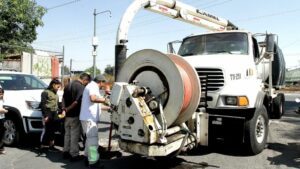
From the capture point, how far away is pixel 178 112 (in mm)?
5789

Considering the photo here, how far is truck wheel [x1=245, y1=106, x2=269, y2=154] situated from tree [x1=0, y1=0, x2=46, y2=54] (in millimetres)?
16399

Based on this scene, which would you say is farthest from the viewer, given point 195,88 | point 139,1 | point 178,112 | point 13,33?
point 13,33

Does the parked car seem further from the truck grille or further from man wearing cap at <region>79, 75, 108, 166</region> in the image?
the truck grille

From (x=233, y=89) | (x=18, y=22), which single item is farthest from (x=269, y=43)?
(x=18, y=22)

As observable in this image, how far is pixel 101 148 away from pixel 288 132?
6019 millimetres

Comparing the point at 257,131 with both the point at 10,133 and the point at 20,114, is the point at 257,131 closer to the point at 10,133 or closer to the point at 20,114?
the point at 20,114

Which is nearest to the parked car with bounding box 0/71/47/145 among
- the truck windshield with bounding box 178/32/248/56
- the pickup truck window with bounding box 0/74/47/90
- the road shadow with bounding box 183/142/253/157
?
the pickup truck window with bounding box 0/74/47/90

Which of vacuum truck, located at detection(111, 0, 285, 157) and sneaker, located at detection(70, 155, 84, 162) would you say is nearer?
vacuum truck, located at detection(111, 0, 285, 157)

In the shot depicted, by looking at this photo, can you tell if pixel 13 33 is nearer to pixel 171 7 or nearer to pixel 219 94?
pixel 171 7

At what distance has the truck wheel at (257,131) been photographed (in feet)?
23.9

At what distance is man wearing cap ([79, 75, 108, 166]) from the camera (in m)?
6.53

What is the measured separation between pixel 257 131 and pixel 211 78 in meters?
1.51

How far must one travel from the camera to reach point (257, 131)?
25.5ft

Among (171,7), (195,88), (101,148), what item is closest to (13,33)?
(171,7)
